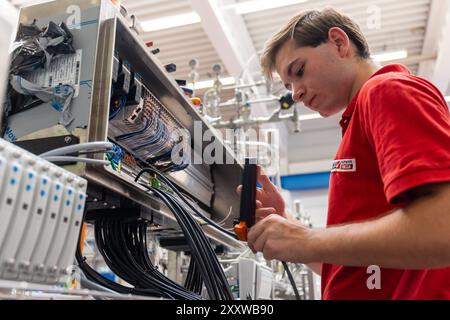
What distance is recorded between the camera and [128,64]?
1.06 meters

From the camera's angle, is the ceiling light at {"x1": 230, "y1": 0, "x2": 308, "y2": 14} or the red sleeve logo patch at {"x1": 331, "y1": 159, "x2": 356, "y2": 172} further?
the ceiling light at {"x1": 230, "y1": 0, "x2": 308, "y2": 14}

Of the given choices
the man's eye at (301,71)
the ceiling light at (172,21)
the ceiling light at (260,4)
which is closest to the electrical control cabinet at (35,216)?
the man's eye at (301,71)

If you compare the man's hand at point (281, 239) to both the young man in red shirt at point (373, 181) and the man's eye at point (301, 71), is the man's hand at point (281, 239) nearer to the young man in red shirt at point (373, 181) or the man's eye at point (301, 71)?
the young man in red shirt at point (373, 181)

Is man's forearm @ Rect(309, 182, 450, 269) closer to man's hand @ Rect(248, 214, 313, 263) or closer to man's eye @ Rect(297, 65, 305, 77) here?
man's hand @ Rect(248, 214, 313, 263)

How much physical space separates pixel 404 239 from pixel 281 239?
240mm

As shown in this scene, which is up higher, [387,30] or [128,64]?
[387,30]

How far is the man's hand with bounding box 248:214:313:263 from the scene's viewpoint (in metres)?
0.77

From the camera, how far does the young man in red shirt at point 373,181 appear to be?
2.09 ft

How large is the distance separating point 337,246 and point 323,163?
680 centimetres

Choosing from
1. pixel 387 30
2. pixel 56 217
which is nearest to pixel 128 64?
pixel 56 217

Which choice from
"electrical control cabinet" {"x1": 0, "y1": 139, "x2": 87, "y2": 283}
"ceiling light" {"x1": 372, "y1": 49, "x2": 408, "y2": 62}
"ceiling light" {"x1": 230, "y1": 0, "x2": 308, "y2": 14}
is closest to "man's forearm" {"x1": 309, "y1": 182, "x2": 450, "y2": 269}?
"electrical control cabinet" {"x1": 0, "y1": 139, "x2": 87, "y2": 283}

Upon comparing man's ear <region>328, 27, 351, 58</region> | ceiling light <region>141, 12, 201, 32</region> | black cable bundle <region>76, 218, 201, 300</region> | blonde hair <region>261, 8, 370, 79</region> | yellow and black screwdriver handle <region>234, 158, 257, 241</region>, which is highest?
ceiling light <region>141, 12, 201, 32</region>
